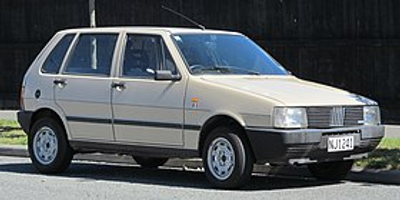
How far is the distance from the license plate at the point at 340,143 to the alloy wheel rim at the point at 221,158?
1.00m

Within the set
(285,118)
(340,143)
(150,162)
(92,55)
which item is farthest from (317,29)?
(285,118)

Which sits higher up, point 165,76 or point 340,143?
point 165,76

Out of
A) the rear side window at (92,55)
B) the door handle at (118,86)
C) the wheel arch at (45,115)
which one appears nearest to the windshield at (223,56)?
the door handle at (118,86)

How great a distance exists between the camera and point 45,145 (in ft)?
38.0

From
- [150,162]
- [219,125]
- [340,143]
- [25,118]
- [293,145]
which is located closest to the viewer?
[293,145]

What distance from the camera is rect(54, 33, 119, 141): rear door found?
11.0m

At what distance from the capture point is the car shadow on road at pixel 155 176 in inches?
416

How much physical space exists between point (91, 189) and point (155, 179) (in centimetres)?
110

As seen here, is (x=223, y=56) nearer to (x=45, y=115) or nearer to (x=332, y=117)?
(x=332, y=117)

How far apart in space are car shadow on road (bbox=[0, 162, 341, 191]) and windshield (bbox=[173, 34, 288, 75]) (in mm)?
1247

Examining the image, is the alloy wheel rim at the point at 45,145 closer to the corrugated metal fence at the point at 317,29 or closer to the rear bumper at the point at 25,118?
the rear bumper at the point at 25,118

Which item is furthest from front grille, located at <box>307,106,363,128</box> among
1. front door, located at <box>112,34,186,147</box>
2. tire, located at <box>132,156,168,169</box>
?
tire, located at <box>132,156,168,169</box>

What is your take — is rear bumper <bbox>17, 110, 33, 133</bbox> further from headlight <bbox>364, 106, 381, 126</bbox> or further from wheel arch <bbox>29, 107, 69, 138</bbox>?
headlight <bbox>364, 106, 381, 126</bbox>

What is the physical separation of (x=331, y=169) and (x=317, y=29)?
23.1 feet
